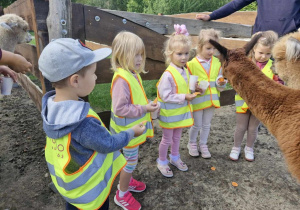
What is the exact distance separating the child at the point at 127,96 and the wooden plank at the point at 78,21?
0.64m

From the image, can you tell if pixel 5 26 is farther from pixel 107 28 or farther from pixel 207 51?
pixel 207 51

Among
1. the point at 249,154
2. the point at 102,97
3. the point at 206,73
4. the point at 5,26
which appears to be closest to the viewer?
the point at 206,73

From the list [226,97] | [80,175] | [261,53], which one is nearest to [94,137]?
[80,175]

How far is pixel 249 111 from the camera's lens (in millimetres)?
3074

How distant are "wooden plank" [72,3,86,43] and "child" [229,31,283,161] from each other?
204 cm

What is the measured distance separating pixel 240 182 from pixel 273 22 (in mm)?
2128

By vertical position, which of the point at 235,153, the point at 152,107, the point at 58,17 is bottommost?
the point at 235,153

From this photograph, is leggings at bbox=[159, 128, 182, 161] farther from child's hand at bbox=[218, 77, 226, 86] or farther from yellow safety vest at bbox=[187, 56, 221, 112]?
child's hand at bbox=[218, 77, 226, 86]

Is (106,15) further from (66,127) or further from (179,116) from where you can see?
(66,127)

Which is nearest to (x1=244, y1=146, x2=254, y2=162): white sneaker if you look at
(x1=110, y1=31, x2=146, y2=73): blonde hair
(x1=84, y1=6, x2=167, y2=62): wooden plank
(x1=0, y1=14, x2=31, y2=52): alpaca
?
(x1=84, y1=6, x2=167, y2=62): wooden plank

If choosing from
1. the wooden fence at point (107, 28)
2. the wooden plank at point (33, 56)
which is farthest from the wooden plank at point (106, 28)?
the wooden plank at point (33, 56)

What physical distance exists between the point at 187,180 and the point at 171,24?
2.29m

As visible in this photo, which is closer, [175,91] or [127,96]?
[127,96]

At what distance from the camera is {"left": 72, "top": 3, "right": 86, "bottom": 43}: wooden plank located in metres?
2.43
